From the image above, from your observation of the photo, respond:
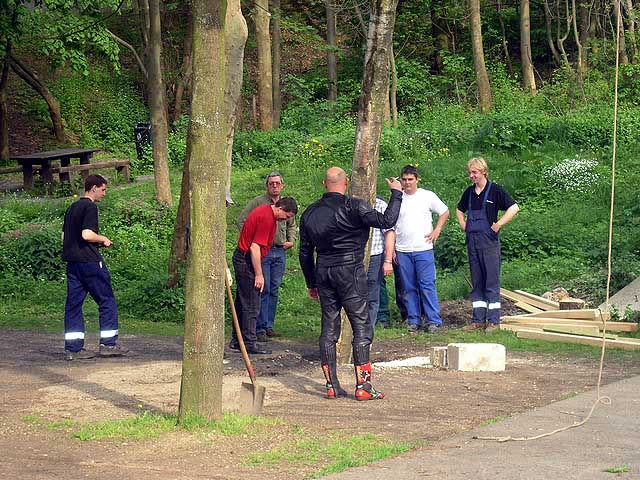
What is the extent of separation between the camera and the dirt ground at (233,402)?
6.97 meters

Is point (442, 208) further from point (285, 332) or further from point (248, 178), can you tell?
point (248, 178)

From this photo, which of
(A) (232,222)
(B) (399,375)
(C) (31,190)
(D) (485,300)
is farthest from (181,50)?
(B) (399,375)

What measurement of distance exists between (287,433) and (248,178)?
695 inches

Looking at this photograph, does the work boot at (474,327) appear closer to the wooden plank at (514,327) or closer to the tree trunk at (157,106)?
the wooden plank at (514,327)

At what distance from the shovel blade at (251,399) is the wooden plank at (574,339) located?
513 centimetres

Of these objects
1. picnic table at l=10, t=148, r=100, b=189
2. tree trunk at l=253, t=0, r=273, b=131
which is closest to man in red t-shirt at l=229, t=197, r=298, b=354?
picnic table at l=10, t=148, r=100, b=189

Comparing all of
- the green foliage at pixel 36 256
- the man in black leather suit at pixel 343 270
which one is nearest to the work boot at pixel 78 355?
the man in black leather suit at pixel 343 270

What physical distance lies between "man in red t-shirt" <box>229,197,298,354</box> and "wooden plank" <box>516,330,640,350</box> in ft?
10.5

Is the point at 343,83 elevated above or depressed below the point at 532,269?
above

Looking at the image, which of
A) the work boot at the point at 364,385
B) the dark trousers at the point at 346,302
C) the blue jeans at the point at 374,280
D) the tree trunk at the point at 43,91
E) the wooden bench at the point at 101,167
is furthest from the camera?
the tree trunk at the point at 43,91

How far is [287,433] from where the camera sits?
7.74 metres

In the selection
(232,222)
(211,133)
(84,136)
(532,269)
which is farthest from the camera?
(84,136)

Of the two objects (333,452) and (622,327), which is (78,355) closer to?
(333,452)

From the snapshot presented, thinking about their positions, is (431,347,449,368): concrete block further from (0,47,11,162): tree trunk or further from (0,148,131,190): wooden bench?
(0,47,11,162): tree trunk
